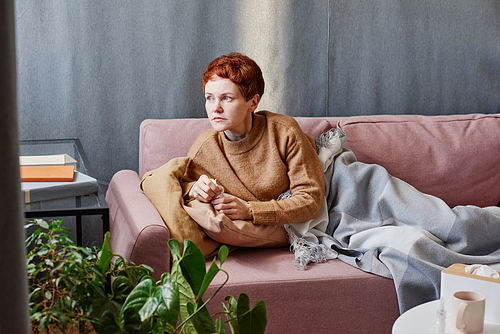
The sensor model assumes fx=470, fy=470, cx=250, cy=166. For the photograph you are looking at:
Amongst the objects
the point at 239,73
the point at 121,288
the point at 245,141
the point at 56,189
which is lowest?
the point at 121,288

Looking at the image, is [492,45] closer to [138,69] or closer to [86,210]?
[138,69]

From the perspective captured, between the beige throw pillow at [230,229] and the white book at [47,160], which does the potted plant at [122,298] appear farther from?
the white book at [47,160]

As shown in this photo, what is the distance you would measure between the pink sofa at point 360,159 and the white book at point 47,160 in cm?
22

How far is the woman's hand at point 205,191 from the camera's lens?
59.5 inches

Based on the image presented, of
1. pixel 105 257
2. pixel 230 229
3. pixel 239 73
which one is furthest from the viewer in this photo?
pixel 239 73

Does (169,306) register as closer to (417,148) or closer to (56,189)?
(56,189)

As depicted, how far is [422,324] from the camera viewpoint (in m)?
1.10

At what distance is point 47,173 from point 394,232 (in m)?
1.08

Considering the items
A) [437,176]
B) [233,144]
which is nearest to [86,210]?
[233,144]

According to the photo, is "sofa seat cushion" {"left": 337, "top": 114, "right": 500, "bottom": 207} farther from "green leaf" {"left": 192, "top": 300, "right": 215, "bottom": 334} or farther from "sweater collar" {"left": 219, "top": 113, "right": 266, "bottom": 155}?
"green leaf" {"left": 192, "top": 300, "right": 215, "bottom": 334}

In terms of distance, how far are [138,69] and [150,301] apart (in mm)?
1545

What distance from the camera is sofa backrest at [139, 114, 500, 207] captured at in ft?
6.18

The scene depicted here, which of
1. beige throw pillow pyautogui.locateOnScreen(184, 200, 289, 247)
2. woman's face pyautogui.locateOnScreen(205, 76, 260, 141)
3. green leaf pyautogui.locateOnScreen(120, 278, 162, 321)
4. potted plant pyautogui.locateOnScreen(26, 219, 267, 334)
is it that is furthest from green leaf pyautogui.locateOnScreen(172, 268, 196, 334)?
woman's face pyautogui.locateOnScreen(205, 76, 260, 141)

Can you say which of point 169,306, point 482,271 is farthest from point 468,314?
point 169,306
